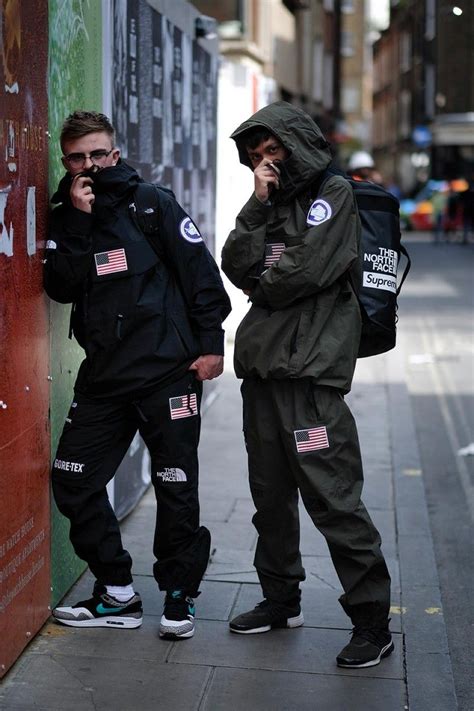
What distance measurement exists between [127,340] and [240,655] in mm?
1236

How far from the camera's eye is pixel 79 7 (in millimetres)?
4762

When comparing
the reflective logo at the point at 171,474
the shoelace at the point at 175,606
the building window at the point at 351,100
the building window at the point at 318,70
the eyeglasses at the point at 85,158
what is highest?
the building window at the point at 351,100

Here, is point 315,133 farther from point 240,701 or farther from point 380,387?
point 380,387

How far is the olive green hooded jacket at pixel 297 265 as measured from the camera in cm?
404

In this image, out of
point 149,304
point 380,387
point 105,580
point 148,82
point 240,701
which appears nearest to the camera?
point 240,701

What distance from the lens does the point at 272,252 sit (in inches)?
165

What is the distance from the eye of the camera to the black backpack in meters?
4.29

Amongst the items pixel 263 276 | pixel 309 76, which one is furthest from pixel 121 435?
pixel 309 76

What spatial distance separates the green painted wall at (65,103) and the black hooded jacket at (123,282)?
27cm

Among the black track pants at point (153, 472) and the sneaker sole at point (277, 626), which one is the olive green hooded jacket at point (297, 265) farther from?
the sneaker sole at point (277, 626)

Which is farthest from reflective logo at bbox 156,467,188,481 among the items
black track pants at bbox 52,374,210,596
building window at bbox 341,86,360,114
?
building window at bbox 341,86,360,114

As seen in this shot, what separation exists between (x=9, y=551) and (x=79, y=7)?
220cm

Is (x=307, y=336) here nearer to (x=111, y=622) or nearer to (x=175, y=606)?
(x=175, y=606)

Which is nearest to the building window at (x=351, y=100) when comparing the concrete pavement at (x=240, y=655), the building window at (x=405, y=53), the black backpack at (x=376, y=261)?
the building window at (x=405, y=53)
